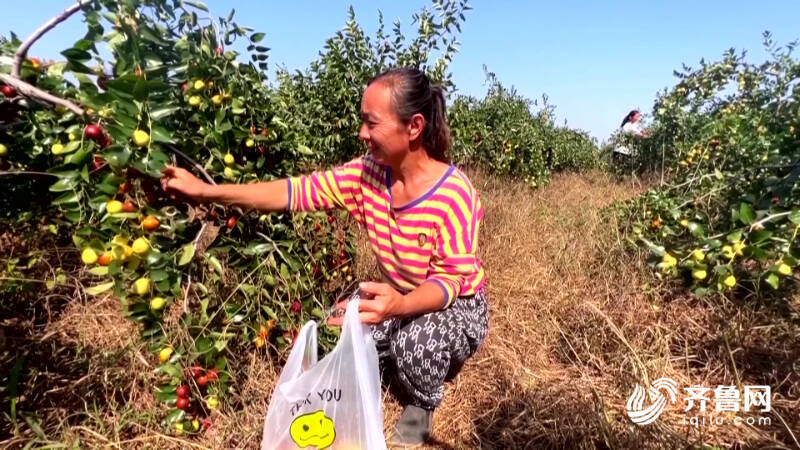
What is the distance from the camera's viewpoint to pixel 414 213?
159 cm

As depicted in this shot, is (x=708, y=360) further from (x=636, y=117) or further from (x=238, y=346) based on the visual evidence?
(x=636, y=117)

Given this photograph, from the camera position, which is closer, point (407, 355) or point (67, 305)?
point (407, 355)

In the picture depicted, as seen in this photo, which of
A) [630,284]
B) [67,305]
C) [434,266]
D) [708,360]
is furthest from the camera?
[630,284]

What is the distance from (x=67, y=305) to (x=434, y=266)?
167 cm

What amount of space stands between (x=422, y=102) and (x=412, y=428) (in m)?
1.11

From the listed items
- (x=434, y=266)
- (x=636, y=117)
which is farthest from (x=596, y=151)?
(x=434, y=266)

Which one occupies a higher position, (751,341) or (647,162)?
(647,162)

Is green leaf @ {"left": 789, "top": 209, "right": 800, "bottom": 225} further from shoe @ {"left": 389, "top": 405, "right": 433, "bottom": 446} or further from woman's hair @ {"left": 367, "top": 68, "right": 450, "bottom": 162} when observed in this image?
shoe @ {"left": 389, "top": 405, "right": 433, "bottom": 446}

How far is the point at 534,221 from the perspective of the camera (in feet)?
12.8

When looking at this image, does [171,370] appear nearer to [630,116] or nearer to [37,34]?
[37,34]

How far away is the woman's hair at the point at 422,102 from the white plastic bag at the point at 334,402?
64 cm

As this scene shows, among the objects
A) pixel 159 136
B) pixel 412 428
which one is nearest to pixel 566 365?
pixel 412 428

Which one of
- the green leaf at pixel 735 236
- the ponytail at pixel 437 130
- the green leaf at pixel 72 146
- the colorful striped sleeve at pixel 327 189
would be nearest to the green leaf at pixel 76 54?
the green leaf at pixel 72 146

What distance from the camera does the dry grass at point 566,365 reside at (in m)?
1.52
